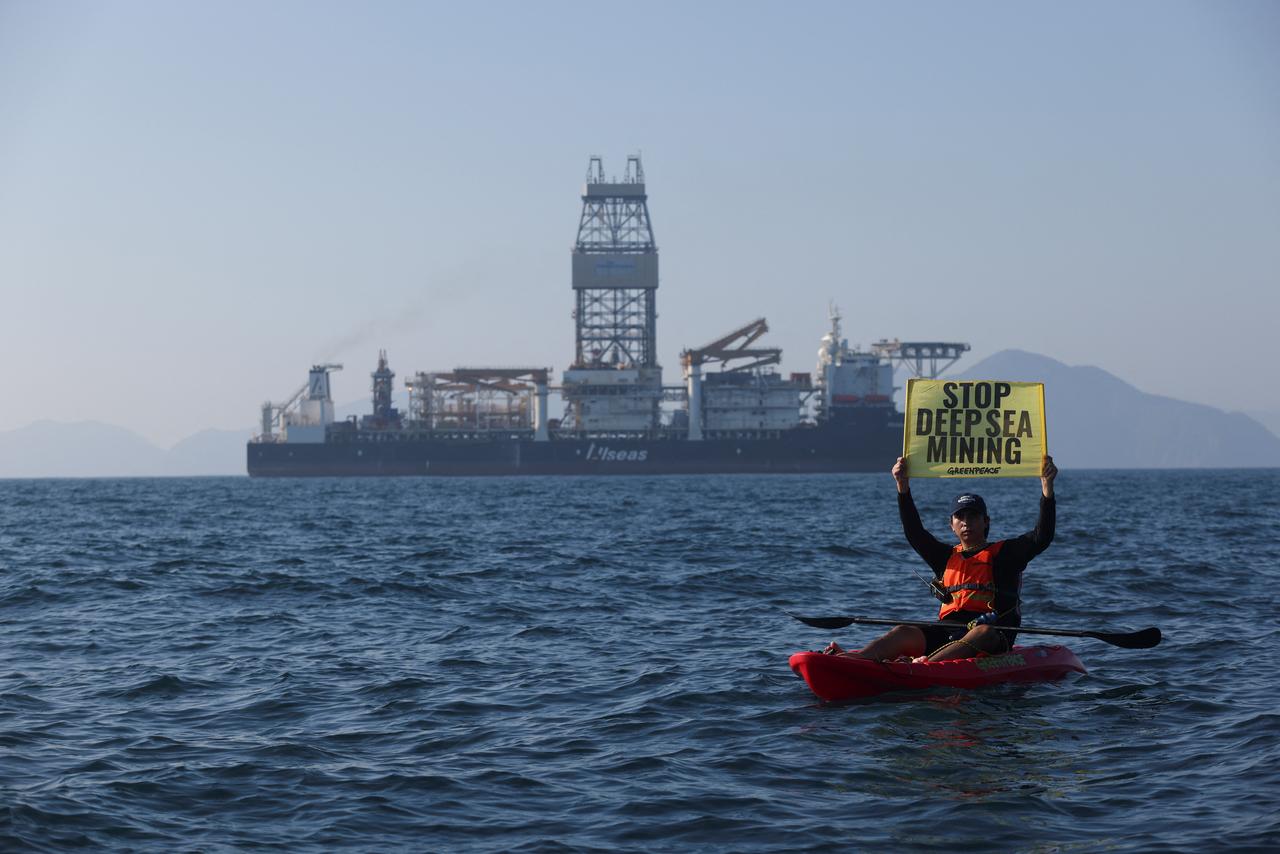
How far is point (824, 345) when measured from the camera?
104625 mm

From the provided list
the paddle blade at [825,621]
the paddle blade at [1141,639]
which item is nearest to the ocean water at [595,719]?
the paddle blade at [1141,639]

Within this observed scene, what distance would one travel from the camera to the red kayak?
999cm

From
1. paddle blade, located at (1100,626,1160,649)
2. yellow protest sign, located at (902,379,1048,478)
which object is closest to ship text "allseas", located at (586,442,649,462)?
paddle blade, located at (1100,626,1160,649)

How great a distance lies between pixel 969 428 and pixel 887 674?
227cm

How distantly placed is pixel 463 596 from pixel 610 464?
275 feet

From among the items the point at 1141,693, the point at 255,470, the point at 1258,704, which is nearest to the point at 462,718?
the point at 1141,693

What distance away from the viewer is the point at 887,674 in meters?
10.0

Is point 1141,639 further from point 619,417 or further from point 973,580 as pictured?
point 619,417

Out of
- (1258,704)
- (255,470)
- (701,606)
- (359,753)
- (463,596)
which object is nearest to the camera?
(359,753)

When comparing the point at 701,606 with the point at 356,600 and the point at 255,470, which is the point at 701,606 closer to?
the point at 356,600

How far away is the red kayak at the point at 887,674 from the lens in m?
9.99

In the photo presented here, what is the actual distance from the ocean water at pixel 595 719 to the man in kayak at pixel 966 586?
1.38 ft

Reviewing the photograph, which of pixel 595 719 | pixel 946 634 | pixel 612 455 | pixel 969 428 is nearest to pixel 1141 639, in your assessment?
pixel 946 634

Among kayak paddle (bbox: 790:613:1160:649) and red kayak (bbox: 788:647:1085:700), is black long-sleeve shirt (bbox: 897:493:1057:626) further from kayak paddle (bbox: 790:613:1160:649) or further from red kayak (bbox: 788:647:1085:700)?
red kayak (bbox: 788:647:1085:700)
